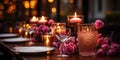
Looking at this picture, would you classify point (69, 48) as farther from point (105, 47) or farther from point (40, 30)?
point (40, 30)

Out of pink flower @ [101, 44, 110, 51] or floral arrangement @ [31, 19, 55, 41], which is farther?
floral arrangement @ [31, 19, 55, 41]

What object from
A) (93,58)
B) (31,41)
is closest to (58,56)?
(93,58)

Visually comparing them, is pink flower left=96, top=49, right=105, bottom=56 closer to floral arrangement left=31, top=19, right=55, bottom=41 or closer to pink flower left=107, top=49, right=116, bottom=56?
pink flower left=107, top=49, right=116, bottom=56

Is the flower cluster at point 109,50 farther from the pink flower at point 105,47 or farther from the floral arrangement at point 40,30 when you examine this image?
the floral arrangement at point 40,30

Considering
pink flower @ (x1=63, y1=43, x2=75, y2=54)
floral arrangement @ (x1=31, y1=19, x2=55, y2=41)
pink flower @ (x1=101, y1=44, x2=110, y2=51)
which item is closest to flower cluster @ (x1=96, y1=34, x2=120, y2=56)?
pink flower @ (x1=101, y1=44, x2=110, y2=51)

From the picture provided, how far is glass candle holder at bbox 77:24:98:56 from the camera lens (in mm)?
1983

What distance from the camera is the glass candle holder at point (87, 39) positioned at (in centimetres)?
198

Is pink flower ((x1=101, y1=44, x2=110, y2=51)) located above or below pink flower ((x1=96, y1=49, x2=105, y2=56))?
above

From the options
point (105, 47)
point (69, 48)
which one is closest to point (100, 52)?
point (105, 47)

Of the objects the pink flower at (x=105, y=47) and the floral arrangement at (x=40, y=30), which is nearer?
the pink flower at (x=105, y=47)

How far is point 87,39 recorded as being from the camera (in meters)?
2.00

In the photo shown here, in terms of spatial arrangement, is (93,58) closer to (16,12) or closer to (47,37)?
(47,37)

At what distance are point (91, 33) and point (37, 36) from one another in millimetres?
1204

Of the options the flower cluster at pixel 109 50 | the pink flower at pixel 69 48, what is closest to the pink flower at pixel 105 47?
the flower cluster at pixel 109 50
